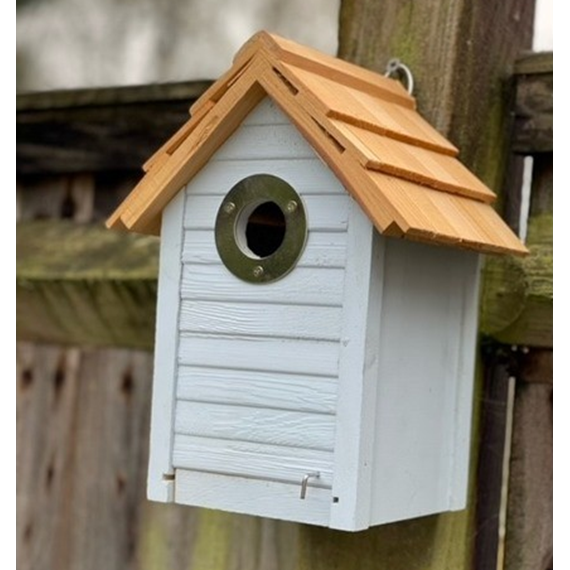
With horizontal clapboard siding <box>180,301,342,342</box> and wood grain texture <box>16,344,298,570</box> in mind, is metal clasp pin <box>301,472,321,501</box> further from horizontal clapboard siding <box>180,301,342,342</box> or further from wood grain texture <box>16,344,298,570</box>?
wood grain texture <box>16,344,298,570</box>

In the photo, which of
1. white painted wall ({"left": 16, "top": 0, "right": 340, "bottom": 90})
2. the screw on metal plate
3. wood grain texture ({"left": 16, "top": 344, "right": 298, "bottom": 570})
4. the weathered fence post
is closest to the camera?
the screw on metal plate

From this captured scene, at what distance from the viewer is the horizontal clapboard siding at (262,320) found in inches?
66.9

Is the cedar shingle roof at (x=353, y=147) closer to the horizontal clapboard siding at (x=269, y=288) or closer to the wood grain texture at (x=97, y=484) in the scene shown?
the horizontal clapboard siding at (x=269, y=288)

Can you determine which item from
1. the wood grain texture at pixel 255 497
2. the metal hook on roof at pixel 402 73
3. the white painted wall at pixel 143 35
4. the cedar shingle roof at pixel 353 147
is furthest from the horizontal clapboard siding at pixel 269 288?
the white painted wall at pixel 143 35

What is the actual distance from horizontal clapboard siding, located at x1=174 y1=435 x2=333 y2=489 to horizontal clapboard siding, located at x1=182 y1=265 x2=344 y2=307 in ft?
0.58

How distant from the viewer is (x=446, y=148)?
1840 millimetres

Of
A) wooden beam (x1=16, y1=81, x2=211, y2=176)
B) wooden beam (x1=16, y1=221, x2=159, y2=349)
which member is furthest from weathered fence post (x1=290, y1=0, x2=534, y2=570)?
wooden beam (x1=16, y1=221, x2=159, y2=349)

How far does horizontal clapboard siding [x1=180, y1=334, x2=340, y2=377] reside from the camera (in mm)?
1701

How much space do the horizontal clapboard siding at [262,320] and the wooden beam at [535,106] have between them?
0.43 m

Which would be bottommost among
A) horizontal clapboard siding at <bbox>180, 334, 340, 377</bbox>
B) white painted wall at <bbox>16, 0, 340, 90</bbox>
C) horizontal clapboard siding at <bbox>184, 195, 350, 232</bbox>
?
horizontal clapboard siding at <bbox>180, 334, 340, 377</bbox>

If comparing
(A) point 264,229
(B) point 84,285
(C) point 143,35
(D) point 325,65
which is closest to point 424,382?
(A) point 264,229

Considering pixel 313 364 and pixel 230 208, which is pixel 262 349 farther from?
pixel 230 208

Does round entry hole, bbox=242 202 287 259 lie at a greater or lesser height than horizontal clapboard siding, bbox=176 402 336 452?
greater

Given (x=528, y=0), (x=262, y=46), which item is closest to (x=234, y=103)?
(x=262, y=46)
